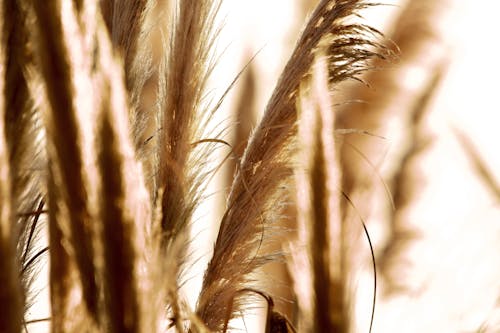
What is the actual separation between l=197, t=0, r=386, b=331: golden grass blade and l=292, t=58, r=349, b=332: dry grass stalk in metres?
0.35

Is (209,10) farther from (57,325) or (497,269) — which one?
(497,269)

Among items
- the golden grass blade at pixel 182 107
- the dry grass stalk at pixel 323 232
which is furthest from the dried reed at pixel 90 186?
the golden grass blade at pixel 182 107

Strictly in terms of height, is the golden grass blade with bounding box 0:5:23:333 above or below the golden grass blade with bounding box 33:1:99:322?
below

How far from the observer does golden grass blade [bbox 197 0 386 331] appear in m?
0.80

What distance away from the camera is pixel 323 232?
0.43 meters

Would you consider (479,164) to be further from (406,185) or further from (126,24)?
(126,24)

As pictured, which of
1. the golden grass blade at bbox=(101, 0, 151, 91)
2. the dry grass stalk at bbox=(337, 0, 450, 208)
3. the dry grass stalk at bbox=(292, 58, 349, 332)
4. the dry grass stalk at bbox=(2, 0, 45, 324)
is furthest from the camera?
the dry grass stalk at bbox=(337, 0, 450, 208)

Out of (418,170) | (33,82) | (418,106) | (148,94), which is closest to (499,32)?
(418,106)

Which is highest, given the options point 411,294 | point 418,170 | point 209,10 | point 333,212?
point 209,10

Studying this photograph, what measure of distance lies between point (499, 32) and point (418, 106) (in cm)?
22

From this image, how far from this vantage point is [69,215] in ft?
1.56

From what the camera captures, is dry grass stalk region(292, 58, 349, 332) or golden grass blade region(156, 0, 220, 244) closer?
dry grass stalk region(292, 58, 349, 332)

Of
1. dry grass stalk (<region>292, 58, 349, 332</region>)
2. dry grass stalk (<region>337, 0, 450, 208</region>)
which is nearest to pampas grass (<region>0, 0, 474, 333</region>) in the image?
dry grass stalk (<region>292, 58, 349, 332</region>)

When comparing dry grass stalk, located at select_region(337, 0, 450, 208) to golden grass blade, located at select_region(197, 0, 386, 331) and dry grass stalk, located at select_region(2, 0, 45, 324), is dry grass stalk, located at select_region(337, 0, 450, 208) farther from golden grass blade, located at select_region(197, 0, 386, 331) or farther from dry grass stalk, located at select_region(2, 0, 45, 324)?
dry grass stalk, located at select_region(2, 0, 45, 324)
